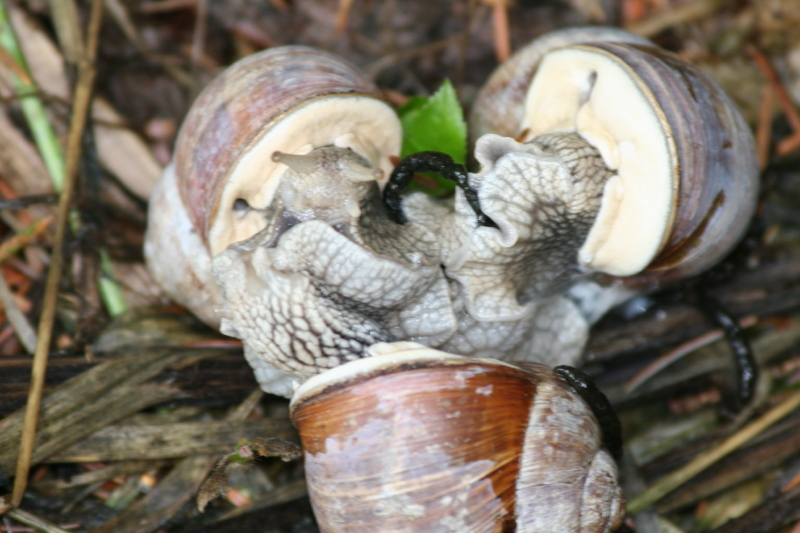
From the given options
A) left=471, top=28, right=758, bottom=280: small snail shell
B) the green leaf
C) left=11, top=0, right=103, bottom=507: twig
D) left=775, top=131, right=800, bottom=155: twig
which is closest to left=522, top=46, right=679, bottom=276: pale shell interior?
left=471, top=28, right=758, bottom=280: small snail shell

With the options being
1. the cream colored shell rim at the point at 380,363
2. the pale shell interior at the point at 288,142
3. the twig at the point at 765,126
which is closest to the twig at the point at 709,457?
the cream colored shell rim at the point at 380,363

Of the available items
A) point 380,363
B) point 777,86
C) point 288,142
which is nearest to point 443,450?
point 380,363

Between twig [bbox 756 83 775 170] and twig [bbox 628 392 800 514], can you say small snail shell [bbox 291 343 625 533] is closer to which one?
twig [bbox 628 392 800 514]

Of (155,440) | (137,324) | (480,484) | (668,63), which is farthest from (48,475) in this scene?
(668,63)

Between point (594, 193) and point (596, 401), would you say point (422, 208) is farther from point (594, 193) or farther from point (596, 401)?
point (596, 401)

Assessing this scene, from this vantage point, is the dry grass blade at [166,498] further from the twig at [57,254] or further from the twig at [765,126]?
the twig at [765,126]
